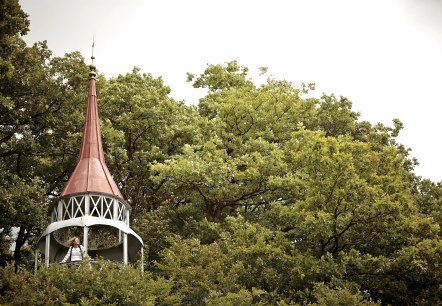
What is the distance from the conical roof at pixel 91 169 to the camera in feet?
108

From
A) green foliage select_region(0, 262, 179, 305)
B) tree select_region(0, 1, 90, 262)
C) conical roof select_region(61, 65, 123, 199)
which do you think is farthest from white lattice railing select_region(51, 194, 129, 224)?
green foliage select_region(0, 262, 179, 305)

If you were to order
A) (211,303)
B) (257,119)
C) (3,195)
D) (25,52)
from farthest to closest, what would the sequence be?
(257,119), (25,52), (3,195), (211,303)

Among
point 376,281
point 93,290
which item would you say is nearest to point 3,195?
point 93,290

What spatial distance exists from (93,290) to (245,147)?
622 inches

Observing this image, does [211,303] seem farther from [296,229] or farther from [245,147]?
[245,147]

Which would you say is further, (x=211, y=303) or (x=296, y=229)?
(x=296, y=229)

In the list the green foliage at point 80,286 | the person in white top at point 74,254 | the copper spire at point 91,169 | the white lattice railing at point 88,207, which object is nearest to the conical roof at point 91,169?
the copper spire at point 91,169

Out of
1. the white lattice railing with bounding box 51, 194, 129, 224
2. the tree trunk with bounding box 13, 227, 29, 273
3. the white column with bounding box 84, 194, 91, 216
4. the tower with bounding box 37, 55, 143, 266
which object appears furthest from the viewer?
the tree trunk with bounding box 13, 227, 29, 273

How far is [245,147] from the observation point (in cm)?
4122

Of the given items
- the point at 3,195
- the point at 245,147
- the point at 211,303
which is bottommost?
the point at 211,303

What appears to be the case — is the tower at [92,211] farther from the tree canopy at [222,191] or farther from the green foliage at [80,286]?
the green foliage at [80,286]

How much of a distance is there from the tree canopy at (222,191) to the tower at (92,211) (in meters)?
1.49

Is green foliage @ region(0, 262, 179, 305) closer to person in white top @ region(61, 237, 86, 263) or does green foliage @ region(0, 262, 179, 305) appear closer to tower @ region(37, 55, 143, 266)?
person in white top @ region(61, 237, 86, 263)

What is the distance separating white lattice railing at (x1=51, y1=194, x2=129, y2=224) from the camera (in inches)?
1278
